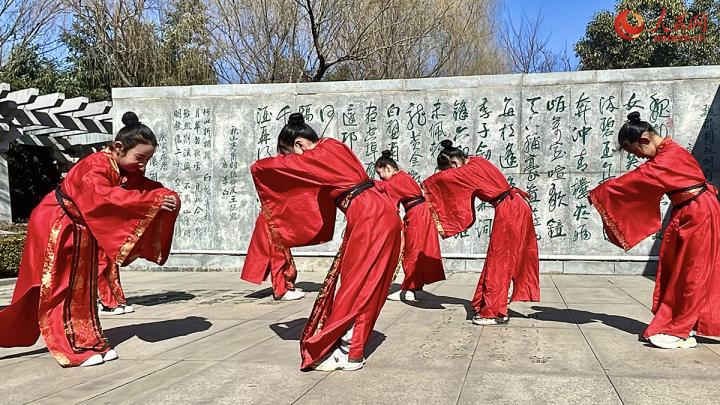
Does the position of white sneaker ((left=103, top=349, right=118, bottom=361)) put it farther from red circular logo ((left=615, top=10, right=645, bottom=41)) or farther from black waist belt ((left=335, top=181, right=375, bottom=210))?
red circular logo ((left=615, top=10, right=645, bottom=41))

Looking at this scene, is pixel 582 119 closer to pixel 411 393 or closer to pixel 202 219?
pixel 202 219

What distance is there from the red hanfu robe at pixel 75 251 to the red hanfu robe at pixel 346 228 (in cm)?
73

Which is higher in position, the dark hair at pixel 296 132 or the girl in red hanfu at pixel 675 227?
the dark hair at pixel 296 132

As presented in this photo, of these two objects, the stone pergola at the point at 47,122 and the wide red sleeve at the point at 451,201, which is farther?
the stone pergola at the point at 47,122

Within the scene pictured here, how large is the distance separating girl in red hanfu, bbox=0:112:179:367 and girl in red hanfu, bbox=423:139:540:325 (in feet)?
7.49

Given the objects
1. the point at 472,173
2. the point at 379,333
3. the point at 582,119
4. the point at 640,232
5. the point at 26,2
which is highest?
the point at 26,2

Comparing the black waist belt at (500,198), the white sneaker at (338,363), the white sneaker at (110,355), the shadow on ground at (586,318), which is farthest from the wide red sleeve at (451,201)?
the white sneaker at (110,355)

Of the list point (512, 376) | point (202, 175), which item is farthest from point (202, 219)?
point (512, 376)

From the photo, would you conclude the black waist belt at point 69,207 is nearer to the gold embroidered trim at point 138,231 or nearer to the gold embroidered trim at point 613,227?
the gold embroidered trim at point 138,231

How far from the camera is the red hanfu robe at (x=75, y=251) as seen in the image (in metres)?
3.74

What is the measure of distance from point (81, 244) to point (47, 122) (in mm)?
9546

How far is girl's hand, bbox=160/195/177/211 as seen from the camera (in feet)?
12.6

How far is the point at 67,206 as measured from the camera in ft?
12.7

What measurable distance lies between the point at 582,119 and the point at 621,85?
0.67 m
